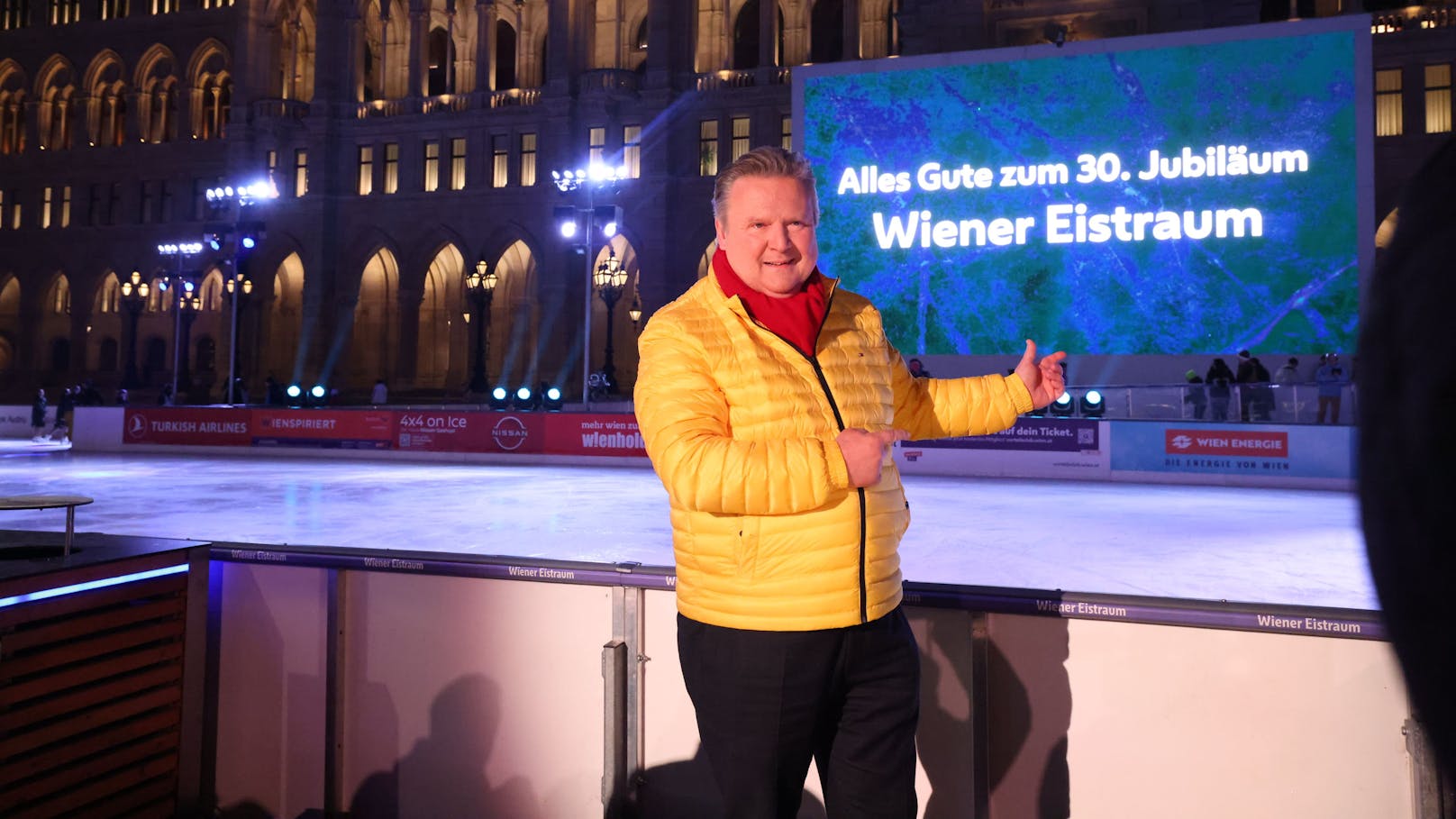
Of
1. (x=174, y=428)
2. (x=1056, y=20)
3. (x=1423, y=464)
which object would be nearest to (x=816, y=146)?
(x=1056, y=20)

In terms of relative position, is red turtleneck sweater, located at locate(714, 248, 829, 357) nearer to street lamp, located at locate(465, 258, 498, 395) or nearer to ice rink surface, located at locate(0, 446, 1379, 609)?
ice rink surface, located at locate(0, 446, 1379, 609)

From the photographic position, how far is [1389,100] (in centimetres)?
2652

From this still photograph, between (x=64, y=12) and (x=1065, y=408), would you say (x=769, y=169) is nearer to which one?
(x=1065, y=408)

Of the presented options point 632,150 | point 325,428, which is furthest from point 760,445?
point 632,150

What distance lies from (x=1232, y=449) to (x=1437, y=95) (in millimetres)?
19794

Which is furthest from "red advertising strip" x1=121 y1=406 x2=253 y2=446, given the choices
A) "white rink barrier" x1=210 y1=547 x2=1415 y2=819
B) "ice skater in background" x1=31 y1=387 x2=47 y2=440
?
"white rink barrier" x1=210 y1=547 x2=1415 y2=819

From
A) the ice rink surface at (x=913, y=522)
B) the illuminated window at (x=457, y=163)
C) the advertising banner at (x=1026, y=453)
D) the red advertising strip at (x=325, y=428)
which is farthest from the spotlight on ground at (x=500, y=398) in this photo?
the illuminated window at (x=457, y=163)

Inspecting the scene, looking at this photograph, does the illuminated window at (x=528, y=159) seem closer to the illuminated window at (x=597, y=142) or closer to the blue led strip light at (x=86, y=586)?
the illuminated window at (x=597, y=142)

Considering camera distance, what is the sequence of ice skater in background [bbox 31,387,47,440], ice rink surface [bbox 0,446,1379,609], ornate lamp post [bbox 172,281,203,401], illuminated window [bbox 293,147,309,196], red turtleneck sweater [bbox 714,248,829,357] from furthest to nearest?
illuminated window [bbox 293,147,309,196] → ornate lamp post [bbox 172,281,203,401] → ice skater in background [bbox 31,387,47,440] → ice rink surface [bbox 0,446,1379,609] → red turtleneck sweater [bbox 714,248,829,357]

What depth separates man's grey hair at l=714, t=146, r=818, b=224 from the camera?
183 cm

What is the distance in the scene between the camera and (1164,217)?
17.4 metres

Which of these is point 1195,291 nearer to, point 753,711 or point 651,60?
point 753,711

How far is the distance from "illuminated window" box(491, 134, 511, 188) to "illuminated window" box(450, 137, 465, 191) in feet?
4.59

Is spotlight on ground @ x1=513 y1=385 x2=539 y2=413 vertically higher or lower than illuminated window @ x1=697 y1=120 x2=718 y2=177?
lower
